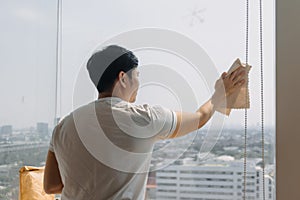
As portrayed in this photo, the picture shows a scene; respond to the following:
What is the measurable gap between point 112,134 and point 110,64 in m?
0.22

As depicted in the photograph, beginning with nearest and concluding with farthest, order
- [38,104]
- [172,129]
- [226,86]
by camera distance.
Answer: [172,129], [226,86], [38,104]

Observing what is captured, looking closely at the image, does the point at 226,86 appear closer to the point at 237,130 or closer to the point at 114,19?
the point at 237,130

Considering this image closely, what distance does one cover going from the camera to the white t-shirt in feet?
3.91

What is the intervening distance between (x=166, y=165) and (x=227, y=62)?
1.53 ft

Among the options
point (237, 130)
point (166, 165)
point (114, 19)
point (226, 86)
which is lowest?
point (166, 165)

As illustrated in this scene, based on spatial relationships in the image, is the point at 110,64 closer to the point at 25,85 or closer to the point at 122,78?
the point at 122,78

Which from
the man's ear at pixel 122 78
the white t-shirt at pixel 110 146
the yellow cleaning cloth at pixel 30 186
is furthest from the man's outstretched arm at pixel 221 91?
the yellow cleaning cloth at pixel 30 186

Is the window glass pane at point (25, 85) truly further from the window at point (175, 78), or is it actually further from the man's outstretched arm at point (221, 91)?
the man's outstretched arm at point (221, 91)

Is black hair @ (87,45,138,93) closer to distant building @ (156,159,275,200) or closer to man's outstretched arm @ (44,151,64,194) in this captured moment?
man's outstretched arm @ (44,151,64,194)

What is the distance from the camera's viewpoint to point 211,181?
155 centimetres

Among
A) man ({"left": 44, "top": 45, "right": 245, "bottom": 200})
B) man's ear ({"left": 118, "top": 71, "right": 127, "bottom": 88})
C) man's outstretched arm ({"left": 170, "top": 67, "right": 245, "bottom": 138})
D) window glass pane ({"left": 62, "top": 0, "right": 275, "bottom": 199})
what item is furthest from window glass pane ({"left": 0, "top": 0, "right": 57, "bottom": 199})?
man's outstretched arm ({"left": 170, "top": 67, "right": 245, "bottom": 138})

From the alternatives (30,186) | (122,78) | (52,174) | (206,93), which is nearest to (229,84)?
(206,93)

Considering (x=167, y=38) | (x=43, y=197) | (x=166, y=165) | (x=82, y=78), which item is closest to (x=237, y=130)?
(x=166, y=165)

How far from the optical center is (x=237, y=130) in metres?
1.51
